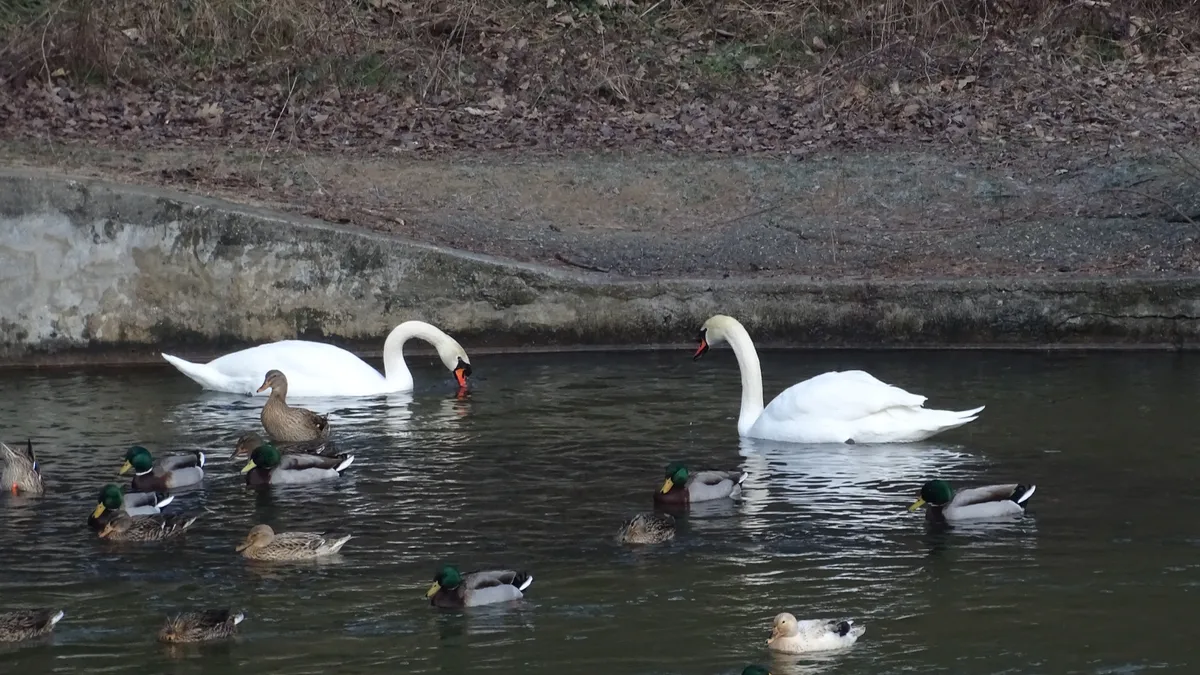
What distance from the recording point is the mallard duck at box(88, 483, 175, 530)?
1016 centimetres

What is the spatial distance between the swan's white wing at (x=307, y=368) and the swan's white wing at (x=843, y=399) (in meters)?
3.68

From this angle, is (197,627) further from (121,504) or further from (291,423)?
(291,423)

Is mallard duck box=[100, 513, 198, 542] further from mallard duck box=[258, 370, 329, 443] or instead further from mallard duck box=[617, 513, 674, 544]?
mallard duck box=[258, 370, 329, 443]

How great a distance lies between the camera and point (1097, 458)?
11.5 metres

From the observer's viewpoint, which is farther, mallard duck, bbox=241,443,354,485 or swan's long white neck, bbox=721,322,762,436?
swan's long white neck, bbox=721,322,762,436

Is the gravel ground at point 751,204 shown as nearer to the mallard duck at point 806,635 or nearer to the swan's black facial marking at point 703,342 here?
the swan's black facial marking at point 703,342

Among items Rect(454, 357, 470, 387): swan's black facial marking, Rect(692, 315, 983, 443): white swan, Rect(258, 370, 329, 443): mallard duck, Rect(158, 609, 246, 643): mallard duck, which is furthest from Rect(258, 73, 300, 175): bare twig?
Rect(158, 609, 246, 643): mallard duck

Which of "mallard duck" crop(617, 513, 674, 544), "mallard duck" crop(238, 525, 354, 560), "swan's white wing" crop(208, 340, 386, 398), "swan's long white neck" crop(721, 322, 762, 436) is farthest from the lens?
"swan's white wing" crop(208, 340, 386, 398)

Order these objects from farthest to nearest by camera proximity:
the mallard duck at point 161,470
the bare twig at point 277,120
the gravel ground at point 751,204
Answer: the bare twig at point 277,120
the gravel ground at point 751,204
the mallard duck at point 161,470

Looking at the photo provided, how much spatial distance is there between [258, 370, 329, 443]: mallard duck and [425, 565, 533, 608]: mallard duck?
14.2 feet

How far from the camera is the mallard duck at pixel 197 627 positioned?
800 centimetres

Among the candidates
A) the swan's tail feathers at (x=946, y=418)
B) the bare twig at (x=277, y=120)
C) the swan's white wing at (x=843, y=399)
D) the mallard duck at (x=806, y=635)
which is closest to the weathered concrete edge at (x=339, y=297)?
the swan's white wing at (x=843, y=399)

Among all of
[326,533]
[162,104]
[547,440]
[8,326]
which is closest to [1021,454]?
[547,440]

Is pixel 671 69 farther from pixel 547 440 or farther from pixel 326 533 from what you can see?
pixel 326 533
